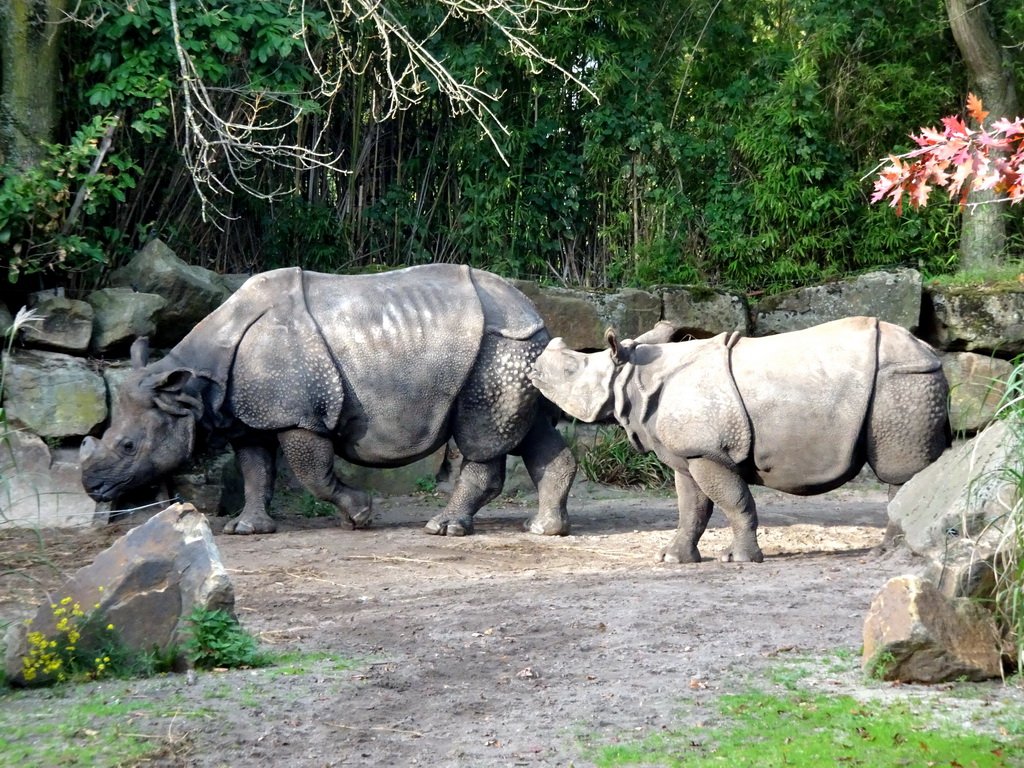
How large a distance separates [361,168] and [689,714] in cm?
898

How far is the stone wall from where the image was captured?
929cm

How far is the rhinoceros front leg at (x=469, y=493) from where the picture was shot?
9.10 m

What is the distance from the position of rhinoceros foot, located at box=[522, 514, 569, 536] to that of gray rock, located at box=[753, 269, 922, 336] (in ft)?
12.0

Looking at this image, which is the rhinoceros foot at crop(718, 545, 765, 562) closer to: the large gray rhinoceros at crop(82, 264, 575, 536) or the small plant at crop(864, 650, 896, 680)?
the large gray rhinoceros at crop(82, 264, 575, 536)

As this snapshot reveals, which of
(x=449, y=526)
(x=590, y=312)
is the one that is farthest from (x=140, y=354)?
(x=590, y=312)

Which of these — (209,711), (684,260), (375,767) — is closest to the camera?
(375,767)

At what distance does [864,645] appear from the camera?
16.5 feet

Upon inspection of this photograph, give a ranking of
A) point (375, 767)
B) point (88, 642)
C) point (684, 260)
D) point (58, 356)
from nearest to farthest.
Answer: point (375, 767) < point (88, 642) < point (58, 356) < point (684, 260)

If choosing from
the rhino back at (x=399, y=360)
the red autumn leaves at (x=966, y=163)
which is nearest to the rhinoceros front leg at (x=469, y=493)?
the rhino back at (x=399, y=360)


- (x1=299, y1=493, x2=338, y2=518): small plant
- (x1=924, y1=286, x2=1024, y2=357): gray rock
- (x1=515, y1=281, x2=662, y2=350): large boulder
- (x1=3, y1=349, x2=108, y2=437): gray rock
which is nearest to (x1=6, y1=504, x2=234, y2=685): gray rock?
(x1=3, y1=349, x2=108, y2=437): gray rock

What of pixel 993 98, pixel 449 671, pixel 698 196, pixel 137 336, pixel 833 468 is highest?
pixel 993 98

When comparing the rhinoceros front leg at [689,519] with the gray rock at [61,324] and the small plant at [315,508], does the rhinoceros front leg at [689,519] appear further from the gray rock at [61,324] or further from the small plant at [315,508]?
the gray rock at [61,324]

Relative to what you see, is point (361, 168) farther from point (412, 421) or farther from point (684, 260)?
point (412, 421)

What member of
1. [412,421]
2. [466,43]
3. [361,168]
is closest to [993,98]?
[466,43]
